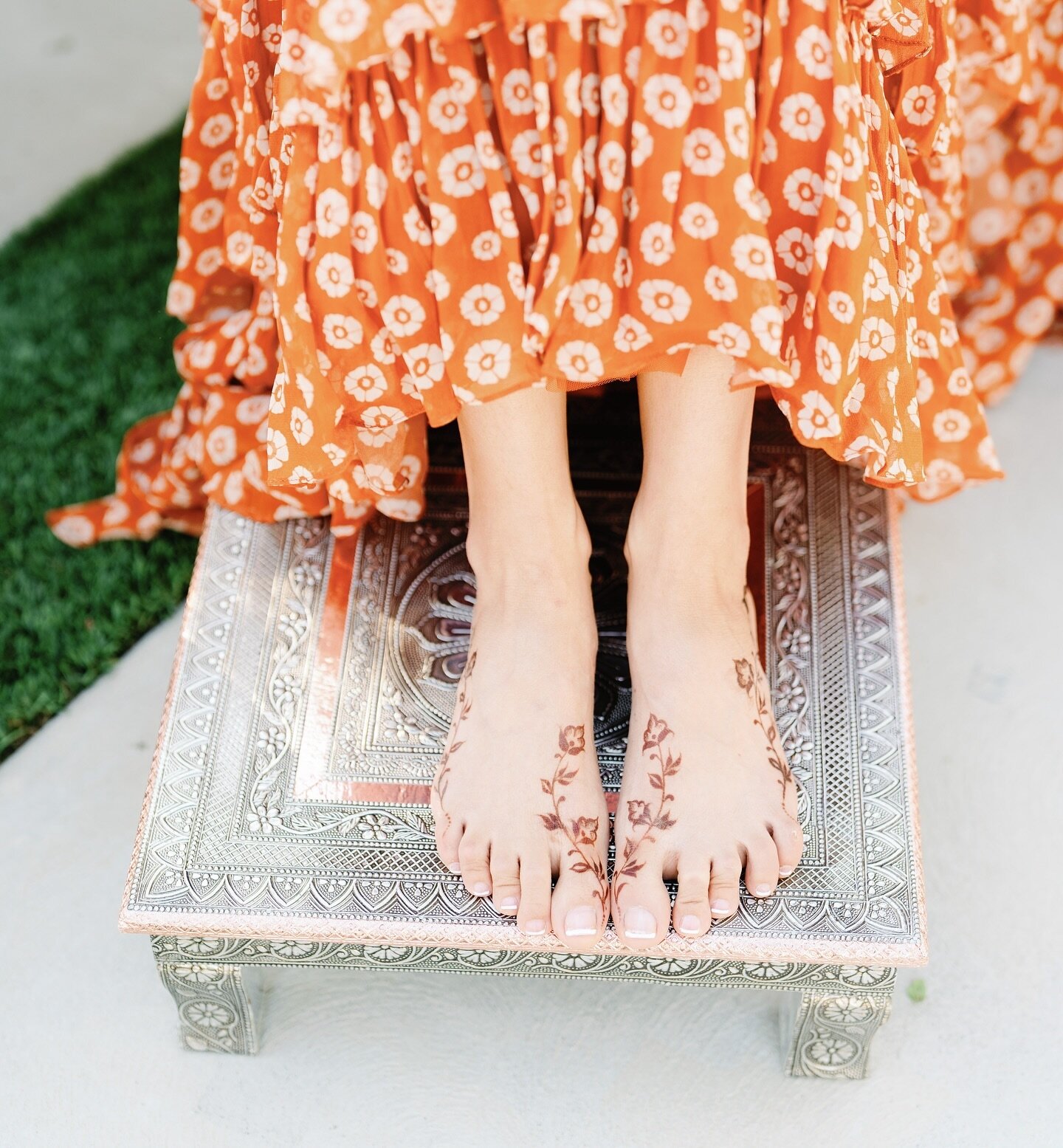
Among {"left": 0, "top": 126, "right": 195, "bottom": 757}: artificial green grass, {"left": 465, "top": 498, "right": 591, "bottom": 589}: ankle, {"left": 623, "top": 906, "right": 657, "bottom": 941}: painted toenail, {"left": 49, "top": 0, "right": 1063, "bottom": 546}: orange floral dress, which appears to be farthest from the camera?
{"left": 0, "top": 126, "right": 195, "bottom": 757}: artificial green grass

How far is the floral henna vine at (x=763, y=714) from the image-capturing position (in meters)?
0.99

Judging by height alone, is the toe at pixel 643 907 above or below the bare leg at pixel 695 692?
below

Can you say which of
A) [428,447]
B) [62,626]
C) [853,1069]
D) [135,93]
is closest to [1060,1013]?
[853,1069]

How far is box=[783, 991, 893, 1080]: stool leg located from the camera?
0.97m

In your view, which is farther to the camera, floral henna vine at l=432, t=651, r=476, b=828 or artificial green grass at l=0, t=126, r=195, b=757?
artificial green grass at l=0, t=126, r=195, b=757

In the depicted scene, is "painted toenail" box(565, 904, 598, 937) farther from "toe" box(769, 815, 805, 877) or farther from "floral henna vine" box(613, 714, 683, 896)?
"toe" box(769, 815, 805, 877)

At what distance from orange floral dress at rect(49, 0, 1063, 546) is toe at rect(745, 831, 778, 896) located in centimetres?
29

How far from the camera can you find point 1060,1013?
109 cm

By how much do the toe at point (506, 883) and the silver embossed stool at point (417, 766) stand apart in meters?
0.02

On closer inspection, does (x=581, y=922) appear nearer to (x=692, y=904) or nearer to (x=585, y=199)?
(x=692, y=904)

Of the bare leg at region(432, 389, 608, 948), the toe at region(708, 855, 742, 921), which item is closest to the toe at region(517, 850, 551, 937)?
the bare leg at region(432, 389, 608, 948)

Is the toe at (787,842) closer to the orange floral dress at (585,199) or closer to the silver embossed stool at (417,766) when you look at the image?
the silver embossed stool at (417,766)

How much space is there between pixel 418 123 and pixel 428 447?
1.58ft

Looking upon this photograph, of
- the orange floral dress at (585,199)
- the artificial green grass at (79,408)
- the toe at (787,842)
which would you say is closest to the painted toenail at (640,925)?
the toe at (787,842)
